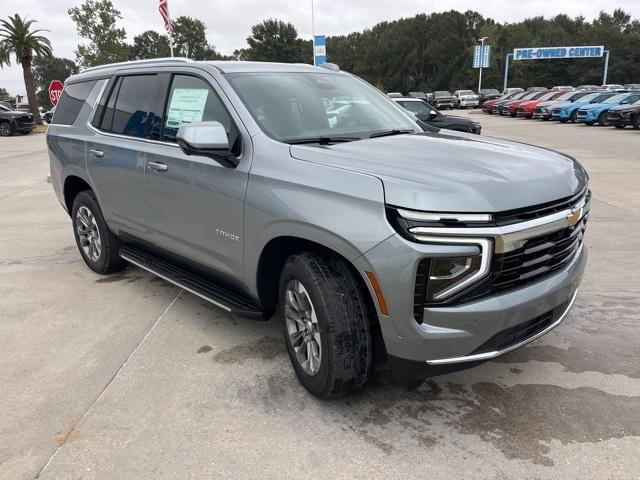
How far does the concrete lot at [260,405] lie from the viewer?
8.18 feet

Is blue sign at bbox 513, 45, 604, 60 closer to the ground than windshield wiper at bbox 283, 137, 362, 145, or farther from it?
farther from it

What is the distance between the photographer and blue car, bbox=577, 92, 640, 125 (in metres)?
22.8

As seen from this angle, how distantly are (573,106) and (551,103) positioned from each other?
2511 mm

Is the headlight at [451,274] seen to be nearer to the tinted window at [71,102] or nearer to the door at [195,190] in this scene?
the door at [195,190]

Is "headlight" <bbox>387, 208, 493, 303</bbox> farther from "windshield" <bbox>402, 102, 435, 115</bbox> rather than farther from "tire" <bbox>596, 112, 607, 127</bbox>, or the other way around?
"tire" <bbox>596, 112, 607, 127</bbox>

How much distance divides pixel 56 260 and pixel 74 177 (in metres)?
1.15

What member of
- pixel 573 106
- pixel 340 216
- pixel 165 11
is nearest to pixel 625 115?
pixel 573 106

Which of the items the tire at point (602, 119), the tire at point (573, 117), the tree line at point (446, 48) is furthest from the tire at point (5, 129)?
the tree line at point (446, 48)

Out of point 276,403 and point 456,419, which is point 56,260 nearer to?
point 276,403

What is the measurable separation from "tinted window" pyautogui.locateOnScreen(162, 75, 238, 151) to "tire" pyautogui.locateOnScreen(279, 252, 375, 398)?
950mm

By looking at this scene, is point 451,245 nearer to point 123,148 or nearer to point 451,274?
point 451,274

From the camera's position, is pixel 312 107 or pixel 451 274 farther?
pixel 312 107

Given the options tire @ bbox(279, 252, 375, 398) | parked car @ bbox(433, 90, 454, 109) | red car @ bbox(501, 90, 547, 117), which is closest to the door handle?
tire @ bbox(279, 252, 375, 398)

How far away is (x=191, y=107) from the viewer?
3.62 metres
